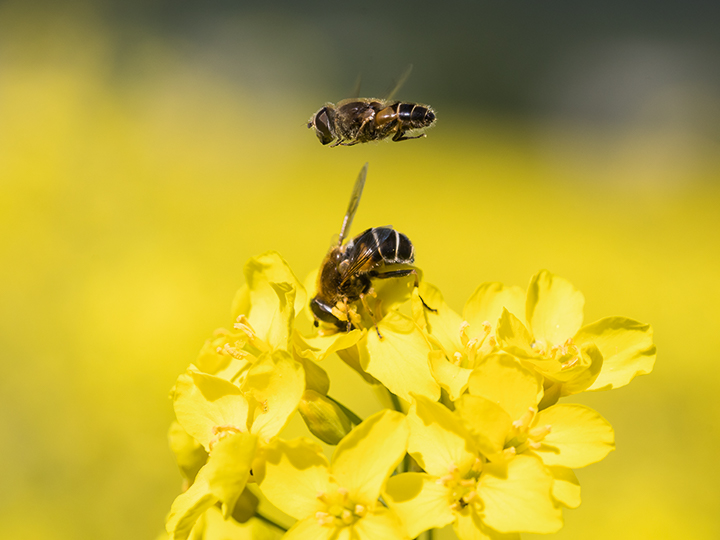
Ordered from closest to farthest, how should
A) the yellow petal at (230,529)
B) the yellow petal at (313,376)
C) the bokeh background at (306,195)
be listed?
the yellow petal at (313,376)
the yellow petal at (230,529)
the bokeh background at (306,195)

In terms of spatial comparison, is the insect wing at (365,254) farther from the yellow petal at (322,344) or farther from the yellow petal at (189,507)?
the yellow petal at (189,507)

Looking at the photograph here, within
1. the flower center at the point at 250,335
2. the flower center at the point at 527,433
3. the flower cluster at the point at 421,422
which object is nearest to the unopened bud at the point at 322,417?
the flower cluster at the point at 421,422

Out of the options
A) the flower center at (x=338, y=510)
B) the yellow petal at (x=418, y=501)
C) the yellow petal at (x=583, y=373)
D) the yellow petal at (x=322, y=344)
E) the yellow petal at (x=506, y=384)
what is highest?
the yellow petal at (x=583, y=373)

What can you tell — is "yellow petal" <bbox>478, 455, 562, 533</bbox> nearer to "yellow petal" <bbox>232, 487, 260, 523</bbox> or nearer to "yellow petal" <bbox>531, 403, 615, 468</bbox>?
"yellow petal" <bbox>531, 403, 615, 468</bbox>

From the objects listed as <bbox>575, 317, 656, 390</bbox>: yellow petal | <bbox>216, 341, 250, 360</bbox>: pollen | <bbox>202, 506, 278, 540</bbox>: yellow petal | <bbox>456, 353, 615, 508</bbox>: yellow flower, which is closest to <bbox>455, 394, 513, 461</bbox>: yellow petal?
<bbox>456, 353, 615, 508</bbox>: yellow flower

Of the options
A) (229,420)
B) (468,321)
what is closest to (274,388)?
(229,420)

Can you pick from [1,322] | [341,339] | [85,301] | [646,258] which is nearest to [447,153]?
[646,258]
